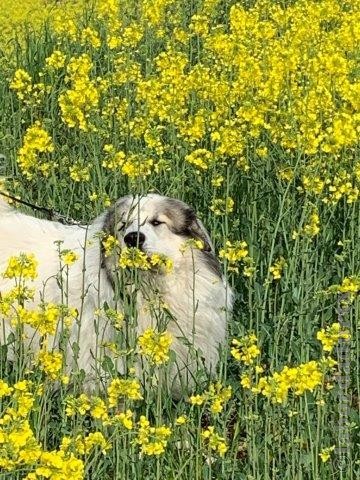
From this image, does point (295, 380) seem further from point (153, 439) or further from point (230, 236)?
point (230, 236)

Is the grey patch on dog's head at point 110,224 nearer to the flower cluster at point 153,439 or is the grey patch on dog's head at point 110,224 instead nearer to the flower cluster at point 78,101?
the flower cluster at point 78,101

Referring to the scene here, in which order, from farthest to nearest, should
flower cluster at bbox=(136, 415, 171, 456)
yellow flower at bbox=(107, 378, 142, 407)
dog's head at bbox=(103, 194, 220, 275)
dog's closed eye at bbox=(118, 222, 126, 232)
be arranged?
dog's head at bbox=(103, 194, 220, 275) → dog's closed eye at bbox=(118, 222, 126, 232) → yellow flower at bbox=(107, 378, 142, 407) → flower cluster at bbox=(136, 415, 171, 456)

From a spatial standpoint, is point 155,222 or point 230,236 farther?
point 230,236

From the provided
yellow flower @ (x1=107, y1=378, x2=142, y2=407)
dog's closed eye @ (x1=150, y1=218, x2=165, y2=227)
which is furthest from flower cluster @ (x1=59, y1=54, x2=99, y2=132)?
yellow flower @ (x1=107, y1=378, x2=142, y2=407)

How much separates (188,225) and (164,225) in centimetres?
14

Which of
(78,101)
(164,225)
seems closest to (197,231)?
(164,225)

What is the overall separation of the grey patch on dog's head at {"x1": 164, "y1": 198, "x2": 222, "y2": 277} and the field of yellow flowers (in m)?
0.09

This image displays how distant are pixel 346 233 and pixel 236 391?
122 centimetres

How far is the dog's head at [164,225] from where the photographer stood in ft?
15.3

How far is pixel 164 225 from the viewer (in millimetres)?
4844

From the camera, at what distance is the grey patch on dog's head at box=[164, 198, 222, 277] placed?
16.0ft

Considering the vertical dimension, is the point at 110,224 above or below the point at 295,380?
above

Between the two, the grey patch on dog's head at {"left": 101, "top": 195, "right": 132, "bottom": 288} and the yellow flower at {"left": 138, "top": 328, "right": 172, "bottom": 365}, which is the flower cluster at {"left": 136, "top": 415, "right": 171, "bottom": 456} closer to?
the yellow flower at {"left": 138, "top": 328, "right": 172, "bottom": 365}

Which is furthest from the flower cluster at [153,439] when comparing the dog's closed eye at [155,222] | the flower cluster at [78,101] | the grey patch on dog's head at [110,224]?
the flower cluster at [78,101]
